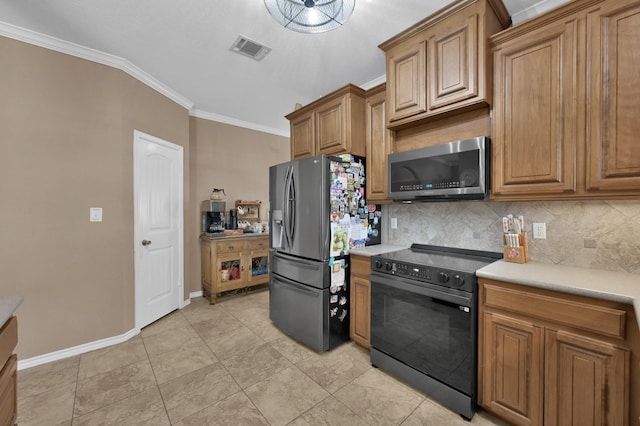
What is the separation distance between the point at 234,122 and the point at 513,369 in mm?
4453

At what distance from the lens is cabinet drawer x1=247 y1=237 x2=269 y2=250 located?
13.1 ft

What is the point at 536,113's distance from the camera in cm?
165

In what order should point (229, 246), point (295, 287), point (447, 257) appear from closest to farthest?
point (447, 257) → point (295, 287) → point (229, 246)

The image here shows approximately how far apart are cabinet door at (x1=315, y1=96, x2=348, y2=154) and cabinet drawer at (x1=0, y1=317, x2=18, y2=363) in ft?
8.07

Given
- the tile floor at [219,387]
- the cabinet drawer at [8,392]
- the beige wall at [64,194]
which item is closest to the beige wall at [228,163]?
the beige wall at [64,194]

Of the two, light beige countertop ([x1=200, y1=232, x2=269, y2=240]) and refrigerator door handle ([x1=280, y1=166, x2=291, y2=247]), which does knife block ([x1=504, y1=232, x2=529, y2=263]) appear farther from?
light beige countertop ([x1=200, y1=232, x2=269, y2=240])

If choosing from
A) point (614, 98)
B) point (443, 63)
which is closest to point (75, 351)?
point (443, 63)

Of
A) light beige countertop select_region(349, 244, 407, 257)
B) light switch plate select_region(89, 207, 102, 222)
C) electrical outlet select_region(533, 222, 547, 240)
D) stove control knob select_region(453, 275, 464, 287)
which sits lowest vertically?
stove control knob select_region(453, 275, 464, 287)

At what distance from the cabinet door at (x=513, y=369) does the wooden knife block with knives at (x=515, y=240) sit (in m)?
0.53

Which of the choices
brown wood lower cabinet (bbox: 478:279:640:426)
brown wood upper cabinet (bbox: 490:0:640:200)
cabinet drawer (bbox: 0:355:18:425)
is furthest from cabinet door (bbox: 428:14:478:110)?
cabinet drawer (bbox: 0:355:18:425)

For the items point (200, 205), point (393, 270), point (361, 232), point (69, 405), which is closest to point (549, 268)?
point (393, 270)

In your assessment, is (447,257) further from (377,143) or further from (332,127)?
(332,127)

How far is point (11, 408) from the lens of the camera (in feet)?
3.86

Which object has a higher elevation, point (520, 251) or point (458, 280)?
point (520, 251)
